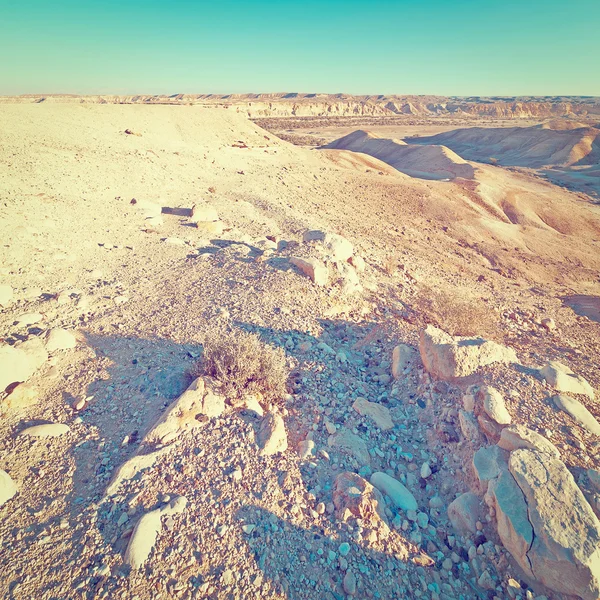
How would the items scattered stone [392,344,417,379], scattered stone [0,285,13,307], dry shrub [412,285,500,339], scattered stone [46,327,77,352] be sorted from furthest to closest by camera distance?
dry shrub [412,285,500,339] < scattered stone [0,285,13,307] < scattered stone [392,344,417,379] < scattered stone [46,327,77,352]

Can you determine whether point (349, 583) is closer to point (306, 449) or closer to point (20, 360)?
point (306, 449)

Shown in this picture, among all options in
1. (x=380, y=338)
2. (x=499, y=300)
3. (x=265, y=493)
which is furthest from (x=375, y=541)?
(x=499, y=300)

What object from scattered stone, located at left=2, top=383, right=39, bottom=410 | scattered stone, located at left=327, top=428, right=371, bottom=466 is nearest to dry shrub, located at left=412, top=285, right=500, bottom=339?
scattered stone, located at left=327, top=428, right=371, bottom=466

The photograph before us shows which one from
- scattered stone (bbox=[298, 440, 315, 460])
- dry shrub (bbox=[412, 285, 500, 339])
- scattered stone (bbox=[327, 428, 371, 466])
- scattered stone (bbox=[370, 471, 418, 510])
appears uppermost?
scattered stone (bbox=[298, 440, 315, 460])

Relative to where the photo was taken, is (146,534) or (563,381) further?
(563,381)

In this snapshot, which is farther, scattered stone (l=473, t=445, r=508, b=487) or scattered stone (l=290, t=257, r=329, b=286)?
scattered stone (l=290, t=257, r=329, b=286)

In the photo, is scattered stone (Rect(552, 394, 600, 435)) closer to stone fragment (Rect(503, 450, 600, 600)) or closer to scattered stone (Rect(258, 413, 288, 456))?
stone fragment (Rect(503, 450, 600, 600))

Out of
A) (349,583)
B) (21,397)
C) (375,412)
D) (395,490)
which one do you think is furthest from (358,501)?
(21,397)
